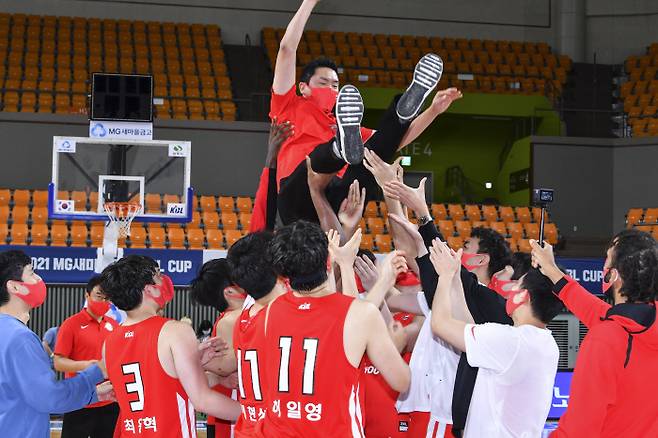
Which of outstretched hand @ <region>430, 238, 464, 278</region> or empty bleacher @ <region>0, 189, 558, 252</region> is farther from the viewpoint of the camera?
empty bleacher @ <region>0, 189, 558, 252</region>

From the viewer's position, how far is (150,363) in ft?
14.4

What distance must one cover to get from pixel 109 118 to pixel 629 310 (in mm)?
8939

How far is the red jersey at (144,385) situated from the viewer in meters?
4.41

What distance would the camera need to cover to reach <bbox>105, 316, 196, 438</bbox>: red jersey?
4.41 metres

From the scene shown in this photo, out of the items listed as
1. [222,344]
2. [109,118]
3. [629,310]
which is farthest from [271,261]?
[109,118]

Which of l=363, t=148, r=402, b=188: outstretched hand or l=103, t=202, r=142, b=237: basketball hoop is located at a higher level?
l=363, t=148, r=402, b=188: outstretched hand

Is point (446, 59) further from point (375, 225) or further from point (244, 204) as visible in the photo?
point (244, 204)

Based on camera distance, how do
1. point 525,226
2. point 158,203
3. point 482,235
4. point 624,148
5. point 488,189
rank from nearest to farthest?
point 482,235, point 158,203, point 525,226, point 624,148, point 488,189

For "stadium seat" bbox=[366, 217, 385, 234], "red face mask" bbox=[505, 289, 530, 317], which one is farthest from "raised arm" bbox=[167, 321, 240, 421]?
"stadium seat" bbox=[366, 217, 385, 234]

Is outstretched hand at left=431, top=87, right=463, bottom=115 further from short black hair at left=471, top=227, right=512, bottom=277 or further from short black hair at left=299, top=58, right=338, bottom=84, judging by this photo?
short black hair at left=471, top=227, right=512, bottom=277

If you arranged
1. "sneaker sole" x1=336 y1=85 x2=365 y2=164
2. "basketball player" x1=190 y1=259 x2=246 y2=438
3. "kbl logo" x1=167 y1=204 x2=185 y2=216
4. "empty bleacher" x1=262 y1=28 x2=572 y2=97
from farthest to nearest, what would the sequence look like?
"empty bleacher" x1=262 y1=28 x2=572 y2=97 → "kbl logo" x1=167 y1=204 x2=185 y2=216 → "sneaker sole" x1=336 y1=85 x2=365 y2=164 → "basketball player" x1=190 y1=259 x2=246 y2=438

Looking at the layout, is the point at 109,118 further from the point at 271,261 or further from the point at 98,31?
the point at 98,31

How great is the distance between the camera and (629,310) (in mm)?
3652

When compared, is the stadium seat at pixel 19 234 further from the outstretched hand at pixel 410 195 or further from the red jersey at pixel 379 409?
the outstretched hand at pixel 410 195
